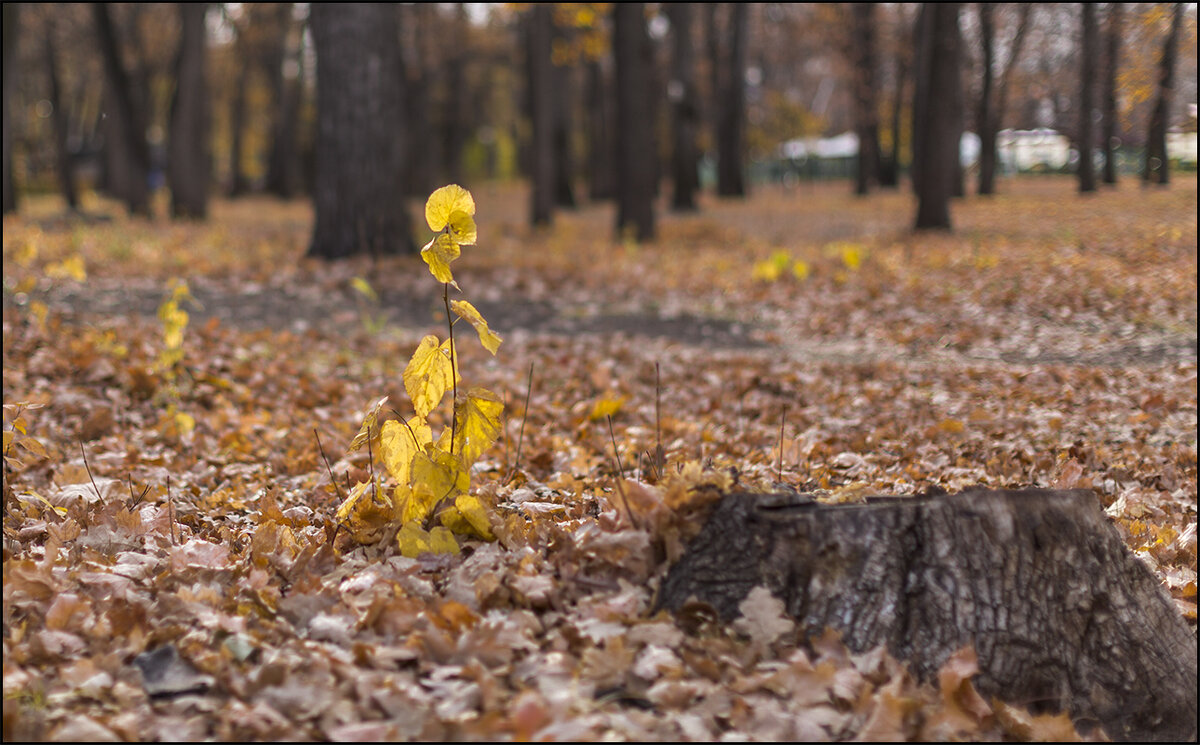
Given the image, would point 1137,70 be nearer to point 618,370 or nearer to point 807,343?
point 807,343

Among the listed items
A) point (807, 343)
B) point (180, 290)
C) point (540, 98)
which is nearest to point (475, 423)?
point (180, 290)

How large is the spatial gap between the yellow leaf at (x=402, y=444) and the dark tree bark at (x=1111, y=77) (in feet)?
28.3

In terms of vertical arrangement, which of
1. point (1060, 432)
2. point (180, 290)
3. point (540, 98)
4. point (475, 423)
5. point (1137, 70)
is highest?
point (540, 98)

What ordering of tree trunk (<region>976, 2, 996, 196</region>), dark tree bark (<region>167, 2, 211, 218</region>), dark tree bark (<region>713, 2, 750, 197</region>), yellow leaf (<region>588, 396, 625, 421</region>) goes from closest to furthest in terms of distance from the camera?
yellow leaf (<region>588, 396, 625, 421</region>) → dark tree bark (<region>167, 2, 211, 218</region>) → tree trunk (<region>976, 2, 996, 196</region>) → dark tree bark (<region>713, 2, 750, 197</region>)

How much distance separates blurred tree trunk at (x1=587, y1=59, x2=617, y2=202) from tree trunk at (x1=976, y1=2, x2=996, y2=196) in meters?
9.77

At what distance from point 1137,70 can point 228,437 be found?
734 cm

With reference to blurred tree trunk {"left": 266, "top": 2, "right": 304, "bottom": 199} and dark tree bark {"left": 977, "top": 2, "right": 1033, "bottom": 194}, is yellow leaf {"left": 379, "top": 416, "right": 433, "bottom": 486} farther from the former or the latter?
blurred tree trunk {"left": 266, "top": 2, "right": 304, "bottom": 199}

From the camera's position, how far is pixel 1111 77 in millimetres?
10320

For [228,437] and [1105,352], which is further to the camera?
[1105,352]

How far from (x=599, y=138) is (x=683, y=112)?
25.3 ft

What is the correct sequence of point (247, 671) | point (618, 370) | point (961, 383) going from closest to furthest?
point (247, 671) → point (961, 383) → point (618, 370)

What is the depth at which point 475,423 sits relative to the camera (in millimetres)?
2865

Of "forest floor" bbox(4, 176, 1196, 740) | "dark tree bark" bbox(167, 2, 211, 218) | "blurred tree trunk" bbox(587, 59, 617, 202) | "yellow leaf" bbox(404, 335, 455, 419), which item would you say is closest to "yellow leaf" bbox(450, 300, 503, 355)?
"yellow leaf" bbox(404, 335, 455, 419)

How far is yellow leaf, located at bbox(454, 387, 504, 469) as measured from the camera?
9.39 ft
